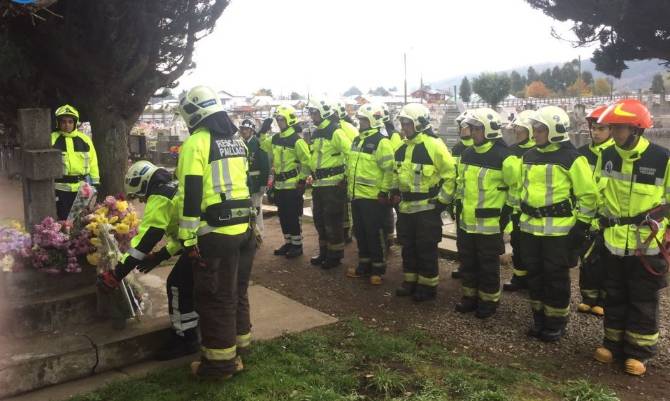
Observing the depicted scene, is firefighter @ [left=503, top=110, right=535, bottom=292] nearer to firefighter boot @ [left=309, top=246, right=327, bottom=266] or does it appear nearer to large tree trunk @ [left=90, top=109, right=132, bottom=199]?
firefighter boot @ [left=309, top=246, right=327, bottom=266]

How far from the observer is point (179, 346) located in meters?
5.05

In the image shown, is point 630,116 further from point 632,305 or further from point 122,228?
point 122,228

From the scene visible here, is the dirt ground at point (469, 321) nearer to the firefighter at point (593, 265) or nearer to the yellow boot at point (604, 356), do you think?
the yellow boot at point (604, 356)

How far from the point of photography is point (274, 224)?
453 inches

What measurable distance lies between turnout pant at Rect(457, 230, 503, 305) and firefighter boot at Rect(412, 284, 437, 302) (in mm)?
469

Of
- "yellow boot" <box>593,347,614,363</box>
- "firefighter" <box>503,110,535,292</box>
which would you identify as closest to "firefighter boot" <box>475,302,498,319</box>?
"firefighter" <box>503,110,535,292</box>

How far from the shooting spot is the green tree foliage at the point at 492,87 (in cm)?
5619

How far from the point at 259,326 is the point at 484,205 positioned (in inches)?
103

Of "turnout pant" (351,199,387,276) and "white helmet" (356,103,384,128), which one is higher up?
"white helmet" (356,103,384,128)

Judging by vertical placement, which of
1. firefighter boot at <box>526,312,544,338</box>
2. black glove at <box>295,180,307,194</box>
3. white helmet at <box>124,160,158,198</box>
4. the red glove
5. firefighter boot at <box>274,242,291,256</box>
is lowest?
firefighter boot at <box>526,312,544,338</box>

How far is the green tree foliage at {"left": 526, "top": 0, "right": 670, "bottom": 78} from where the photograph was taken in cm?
1518

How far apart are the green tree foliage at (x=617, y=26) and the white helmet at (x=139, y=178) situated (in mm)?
14013

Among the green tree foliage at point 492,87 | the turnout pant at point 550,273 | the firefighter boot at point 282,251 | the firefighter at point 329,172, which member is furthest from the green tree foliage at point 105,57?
the green tree foliage at point 492,87

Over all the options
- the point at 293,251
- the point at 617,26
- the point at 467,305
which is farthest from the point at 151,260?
the point at 617,26
